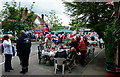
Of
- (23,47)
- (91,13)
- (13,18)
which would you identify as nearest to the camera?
(23,47)

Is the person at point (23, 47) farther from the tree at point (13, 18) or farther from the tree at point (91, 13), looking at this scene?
the tree at point (13, 18)

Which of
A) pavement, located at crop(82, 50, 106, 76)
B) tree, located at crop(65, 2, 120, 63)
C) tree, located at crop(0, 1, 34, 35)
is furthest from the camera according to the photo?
tree, located at crop(0, 1, 34, 35)

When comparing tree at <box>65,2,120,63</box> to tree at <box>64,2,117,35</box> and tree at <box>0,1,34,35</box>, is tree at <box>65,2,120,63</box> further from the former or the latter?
tree at <box>0,1,34,35</box>

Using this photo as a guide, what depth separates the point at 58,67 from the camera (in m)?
9.60

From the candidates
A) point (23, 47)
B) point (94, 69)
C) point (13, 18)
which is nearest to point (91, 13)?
point (94, 69)

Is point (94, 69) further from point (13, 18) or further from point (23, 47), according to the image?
point (13, 18)

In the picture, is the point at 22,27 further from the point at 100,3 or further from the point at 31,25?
the point at 100,3

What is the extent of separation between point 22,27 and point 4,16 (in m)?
4.27

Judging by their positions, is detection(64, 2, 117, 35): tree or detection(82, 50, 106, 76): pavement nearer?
detection(82, 50, 106, 76): pavement

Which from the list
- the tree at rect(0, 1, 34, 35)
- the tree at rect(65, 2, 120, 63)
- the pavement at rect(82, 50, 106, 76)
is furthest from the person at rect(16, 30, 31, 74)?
the tree at rect(0, 1, 34, 35)

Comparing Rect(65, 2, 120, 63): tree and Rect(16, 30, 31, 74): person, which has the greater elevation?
Rect(65, 2, 120, 63): tree

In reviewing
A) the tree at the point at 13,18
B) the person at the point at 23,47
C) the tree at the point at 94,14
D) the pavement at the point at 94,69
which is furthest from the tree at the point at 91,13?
the tree at the point at 13,18

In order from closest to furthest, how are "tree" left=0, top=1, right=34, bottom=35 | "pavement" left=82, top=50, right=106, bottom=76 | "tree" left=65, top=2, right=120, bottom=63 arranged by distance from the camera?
1. "pavement" left=82, top=50, right=106, bottom=76
2. "tree" left=65, top=2, right=120, bottom=63
3. "tree" left=0, top=1, right=34, bottom=35

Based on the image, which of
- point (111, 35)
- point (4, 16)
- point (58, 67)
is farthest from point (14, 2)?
point (111, 35)
